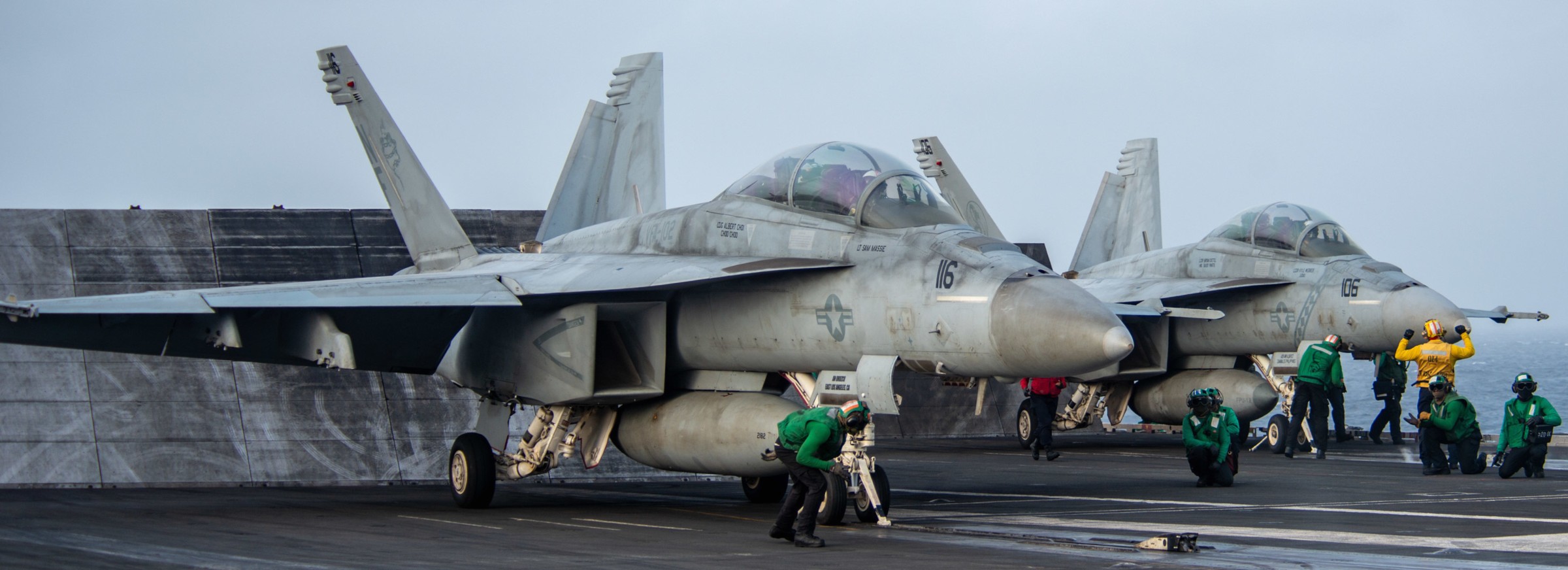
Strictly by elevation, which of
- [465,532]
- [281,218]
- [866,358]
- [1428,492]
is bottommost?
[1428,492]

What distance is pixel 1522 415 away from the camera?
46.5ft

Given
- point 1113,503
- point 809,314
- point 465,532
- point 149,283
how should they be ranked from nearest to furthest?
point 465,532
point 809,314
point 1113,503
point 149,283

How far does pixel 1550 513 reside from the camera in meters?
10.8

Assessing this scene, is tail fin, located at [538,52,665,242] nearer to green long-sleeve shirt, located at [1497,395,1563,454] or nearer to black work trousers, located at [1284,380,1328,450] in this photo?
black work trousers, located at [1284,380,1328,450]

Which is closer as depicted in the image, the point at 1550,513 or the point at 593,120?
the point at 1550,513

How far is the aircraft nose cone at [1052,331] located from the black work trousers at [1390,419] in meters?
12.6

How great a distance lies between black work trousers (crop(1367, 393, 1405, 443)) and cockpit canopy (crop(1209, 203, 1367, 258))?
2496mm

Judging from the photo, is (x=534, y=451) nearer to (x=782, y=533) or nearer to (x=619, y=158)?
(x=782, y=533)

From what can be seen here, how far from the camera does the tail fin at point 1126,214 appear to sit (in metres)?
26.0

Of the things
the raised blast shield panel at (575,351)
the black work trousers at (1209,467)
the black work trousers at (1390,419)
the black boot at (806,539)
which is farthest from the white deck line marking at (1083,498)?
the black work trousers at (1390,419)

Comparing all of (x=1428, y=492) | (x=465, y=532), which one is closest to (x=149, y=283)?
(x=465, y=532)

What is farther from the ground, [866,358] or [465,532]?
[866,358]

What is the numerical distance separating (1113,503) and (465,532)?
216 inches

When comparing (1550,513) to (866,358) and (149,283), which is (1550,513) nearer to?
(866,358)
